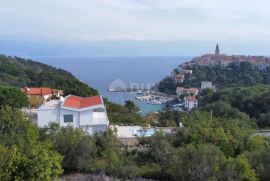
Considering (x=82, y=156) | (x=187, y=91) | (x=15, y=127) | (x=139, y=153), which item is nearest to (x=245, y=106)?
(x=139, y=153)

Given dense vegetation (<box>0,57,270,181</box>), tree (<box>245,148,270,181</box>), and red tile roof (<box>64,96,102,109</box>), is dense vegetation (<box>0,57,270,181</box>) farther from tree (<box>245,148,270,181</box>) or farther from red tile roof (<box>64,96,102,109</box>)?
red tile roof (<box>64,96,102,109</box>)

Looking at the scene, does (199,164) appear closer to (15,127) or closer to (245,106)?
(15,127)

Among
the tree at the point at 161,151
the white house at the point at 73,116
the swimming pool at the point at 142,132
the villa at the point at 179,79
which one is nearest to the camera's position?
the tree at the point at 161,151

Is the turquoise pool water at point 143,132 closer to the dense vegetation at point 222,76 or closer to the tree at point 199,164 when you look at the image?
the tree at point 199,164

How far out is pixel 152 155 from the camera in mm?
14820

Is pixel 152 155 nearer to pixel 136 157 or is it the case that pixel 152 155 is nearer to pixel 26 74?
pixel 136 157

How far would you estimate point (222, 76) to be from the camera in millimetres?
77250

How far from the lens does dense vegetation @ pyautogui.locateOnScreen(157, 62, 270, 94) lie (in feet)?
235

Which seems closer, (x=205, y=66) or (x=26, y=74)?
(x=26, y=74)

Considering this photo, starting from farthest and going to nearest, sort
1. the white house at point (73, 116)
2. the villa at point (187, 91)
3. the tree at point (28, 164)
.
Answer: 1. the villa at point (187, 91)
2. the white house at point (73, 116)
3. the tree at point (28, 164)

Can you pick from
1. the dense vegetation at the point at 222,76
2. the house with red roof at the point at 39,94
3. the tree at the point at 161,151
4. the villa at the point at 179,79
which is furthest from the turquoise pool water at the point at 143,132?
the villa at the point at 179,79

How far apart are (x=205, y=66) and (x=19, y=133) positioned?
79.5 metres

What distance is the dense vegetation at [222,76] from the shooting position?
235ft

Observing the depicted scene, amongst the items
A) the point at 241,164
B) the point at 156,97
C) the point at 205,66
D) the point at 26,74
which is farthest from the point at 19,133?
the point at 205,66
